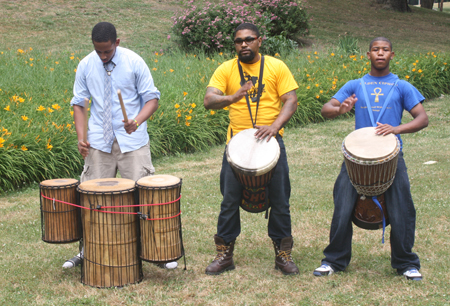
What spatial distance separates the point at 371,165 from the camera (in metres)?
3.57

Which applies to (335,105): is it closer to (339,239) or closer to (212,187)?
(339,239)

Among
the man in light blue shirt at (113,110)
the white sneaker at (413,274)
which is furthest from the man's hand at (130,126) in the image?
the white sneaker at (413,274)

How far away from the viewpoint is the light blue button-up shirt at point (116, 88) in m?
4.07

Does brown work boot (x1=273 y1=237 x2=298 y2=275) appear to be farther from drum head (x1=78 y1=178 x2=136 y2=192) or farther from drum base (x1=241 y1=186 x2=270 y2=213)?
drum head (x1=78 y1=178 x2=136 y2=192)

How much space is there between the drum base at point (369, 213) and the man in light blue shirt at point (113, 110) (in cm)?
176

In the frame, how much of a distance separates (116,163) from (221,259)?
1.19 m

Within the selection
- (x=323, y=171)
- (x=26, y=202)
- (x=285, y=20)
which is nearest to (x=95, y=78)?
(x=26, y=202)

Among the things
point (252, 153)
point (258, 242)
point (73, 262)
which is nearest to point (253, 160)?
point (252, 153)

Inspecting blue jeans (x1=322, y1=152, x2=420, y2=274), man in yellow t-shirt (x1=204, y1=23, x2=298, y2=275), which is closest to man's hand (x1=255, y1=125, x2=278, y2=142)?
man in yellow t-shirt (x1=204, y1=23, x2=298, y2=275)

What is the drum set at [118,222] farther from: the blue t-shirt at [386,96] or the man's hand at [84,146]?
the blue t-shirt at [386,96]

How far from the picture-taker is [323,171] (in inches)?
294

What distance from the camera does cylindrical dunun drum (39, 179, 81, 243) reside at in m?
3.95

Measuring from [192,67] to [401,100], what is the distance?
8.04 meters

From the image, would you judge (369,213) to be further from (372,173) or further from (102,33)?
(102,33)
